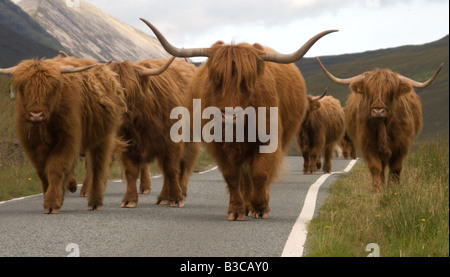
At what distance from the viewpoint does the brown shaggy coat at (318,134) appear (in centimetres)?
1535

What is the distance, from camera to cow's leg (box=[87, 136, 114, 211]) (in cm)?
830

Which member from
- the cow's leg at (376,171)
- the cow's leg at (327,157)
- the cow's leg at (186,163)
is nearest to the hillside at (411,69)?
the cow's leg at (327,157)

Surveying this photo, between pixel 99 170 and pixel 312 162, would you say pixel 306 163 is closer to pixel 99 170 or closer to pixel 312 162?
pixel 312 162

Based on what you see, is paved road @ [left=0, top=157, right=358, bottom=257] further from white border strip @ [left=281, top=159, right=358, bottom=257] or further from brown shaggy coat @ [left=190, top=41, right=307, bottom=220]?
brown shaggy coat @ [left=190, top=41, right=307, bottom=220]

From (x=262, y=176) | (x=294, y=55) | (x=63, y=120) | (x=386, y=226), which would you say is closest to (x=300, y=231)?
(x=386, y=226)

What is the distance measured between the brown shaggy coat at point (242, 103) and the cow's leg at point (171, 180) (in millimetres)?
1343

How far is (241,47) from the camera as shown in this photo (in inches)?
288

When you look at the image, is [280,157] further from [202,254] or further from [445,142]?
[445,142]

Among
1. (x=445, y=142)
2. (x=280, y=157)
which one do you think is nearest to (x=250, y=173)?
(x=280, y=157)

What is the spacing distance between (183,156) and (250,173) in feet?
8.43

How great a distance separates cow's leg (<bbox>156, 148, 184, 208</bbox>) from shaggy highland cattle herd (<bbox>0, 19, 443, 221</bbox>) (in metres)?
0.01

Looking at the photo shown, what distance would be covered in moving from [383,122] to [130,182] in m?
3.18

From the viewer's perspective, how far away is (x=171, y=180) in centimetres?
891

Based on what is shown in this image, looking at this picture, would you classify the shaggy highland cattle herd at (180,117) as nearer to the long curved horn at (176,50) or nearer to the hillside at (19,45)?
the long curved horn at (176,50)
